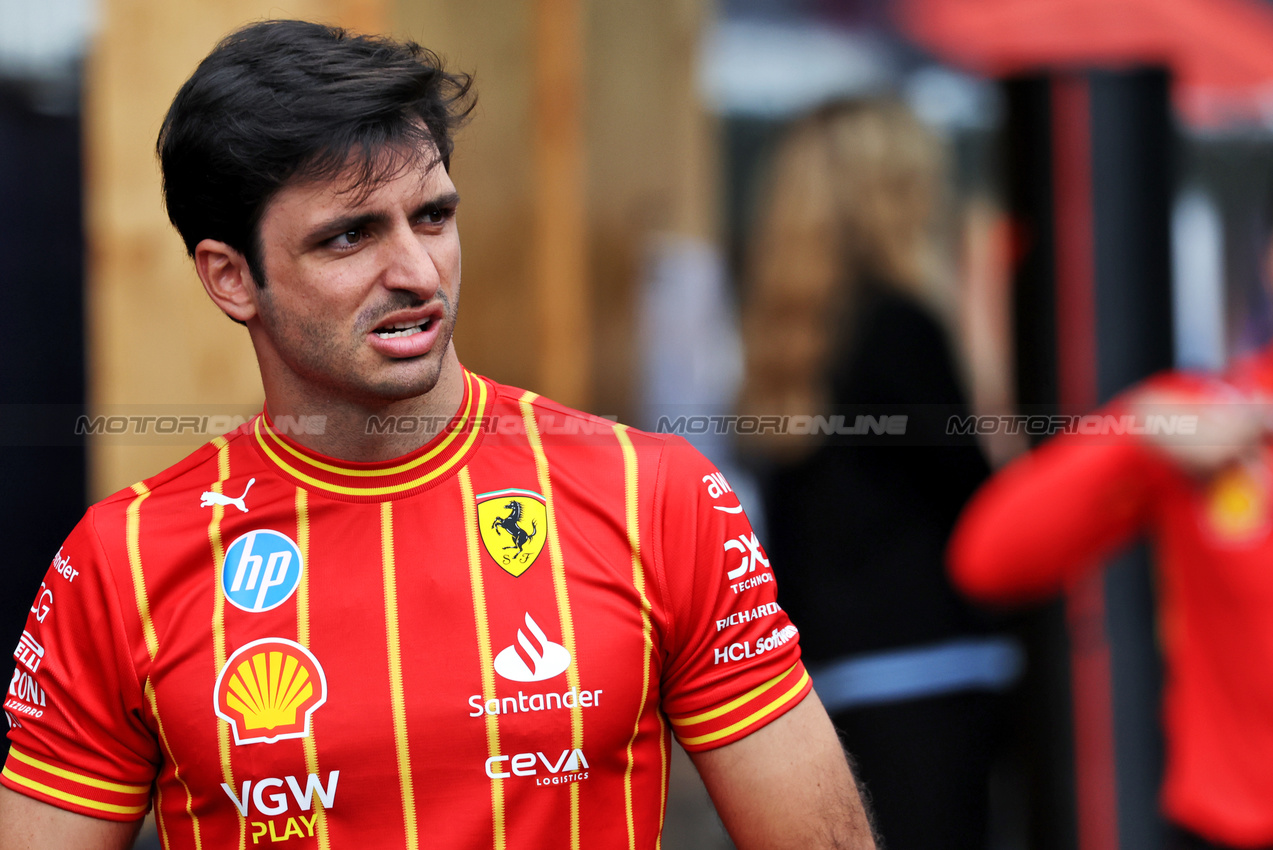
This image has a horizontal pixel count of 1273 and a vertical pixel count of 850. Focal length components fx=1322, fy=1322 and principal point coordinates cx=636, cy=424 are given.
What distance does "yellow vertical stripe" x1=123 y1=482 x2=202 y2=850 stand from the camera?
1.71m

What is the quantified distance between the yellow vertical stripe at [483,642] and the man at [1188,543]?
5.58 feet

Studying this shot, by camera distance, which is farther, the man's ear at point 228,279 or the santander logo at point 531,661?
the man's ear at point 228,279

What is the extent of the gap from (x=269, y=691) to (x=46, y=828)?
36 cm

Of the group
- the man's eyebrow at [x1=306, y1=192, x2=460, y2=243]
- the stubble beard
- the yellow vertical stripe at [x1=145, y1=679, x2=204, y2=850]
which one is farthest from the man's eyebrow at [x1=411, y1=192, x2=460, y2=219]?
the yellow vertical stripe at [x1=145, y1=679, x2=204, y2=850]

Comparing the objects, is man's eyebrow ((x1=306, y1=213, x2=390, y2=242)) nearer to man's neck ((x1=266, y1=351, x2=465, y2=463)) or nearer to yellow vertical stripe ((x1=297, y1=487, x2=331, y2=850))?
man's neck ((x1=266, y1=351, x2=465, y2=463))

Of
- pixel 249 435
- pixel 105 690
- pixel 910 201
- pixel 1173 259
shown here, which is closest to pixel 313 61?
pixel 249 435

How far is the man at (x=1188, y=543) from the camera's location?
112 inches

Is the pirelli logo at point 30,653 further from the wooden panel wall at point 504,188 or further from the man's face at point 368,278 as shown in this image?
the wooden panel wall at point 504,188

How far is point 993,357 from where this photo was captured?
17.5 ft

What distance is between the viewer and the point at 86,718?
1.73m

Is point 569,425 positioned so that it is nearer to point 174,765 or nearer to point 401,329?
point 401,329

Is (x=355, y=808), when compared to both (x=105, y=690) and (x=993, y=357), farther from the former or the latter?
(x=993, y=357)

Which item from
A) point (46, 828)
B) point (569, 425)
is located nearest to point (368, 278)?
point (569, 425)

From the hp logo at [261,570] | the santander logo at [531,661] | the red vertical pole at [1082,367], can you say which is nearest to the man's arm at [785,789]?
the santander logo at [531,661]
